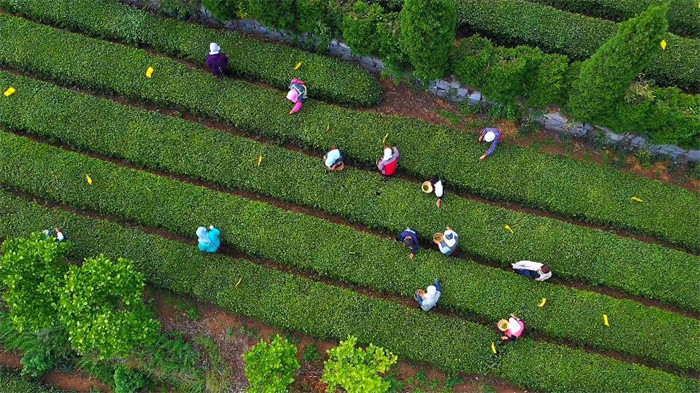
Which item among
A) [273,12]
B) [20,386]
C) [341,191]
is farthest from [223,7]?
[20,386]

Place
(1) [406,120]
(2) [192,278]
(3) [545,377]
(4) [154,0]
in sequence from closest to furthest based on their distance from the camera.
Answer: (3) [545,377]
(2) [192,278]
(1) [406,120]
(4) [154,0]

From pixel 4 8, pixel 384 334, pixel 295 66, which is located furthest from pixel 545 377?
pixel 4 8

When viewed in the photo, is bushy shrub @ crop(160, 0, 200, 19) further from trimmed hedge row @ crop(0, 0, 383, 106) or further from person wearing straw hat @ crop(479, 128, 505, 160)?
person wearing straw hat @ crop(479, 128, 505, 160)

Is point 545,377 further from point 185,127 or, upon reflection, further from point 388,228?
point 185,127

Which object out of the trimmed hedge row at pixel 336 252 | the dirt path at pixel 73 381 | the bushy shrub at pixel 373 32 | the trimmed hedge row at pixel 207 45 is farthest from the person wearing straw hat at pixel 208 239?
the bushy shrub at pixel 373 32

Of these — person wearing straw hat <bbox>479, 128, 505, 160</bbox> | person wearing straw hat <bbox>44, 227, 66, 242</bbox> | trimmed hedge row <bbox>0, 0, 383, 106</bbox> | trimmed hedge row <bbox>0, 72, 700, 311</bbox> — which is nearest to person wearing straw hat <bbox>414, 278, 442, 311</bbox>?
trimmed hedge row <bbox>0, 72, 700, 311</bbox>

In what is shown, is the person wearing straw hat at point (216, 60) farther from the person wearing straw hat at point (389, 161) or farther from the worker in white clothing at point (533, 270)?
the worker in white clothing at point (533, 270)
